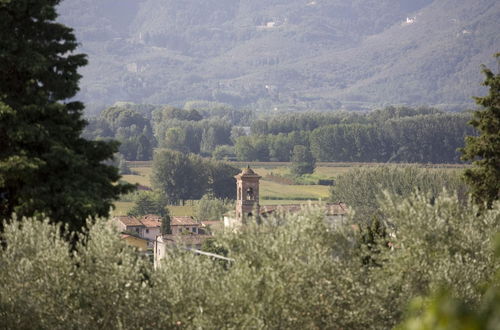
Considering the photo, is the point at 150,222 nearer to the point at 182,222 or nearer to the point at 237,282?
the point at 182,222

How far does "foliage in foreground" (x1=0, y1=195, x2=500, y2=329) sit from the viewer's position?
1639 cm

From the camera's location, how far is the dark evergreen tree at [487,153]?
94.6 ft

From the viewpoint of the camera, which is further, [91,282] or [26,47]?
[26,47]

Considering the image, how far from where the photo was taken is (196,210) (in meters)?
122

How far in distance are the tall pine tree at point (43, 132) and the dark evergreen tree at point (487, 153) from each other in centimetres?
1153

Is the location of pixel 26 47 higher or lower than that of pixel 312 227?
higher

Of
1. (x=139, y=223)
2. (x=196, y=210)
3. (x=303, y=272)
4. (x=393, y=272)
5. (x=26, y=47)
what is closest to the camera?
(x=303, y=272)

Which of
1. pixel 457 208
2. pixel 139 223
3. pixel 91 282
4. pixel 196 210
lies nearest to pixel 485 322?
pixel 91 282

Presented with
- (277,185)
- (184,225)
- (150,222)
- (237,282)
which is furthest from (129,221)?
(237,282)

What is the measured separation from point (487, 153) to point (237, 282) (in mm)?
15072

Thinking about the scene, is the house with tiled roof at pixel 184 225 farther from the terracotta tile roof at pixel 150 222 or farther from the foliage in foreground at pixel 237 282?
the foliage in foreground at pixel 237 282

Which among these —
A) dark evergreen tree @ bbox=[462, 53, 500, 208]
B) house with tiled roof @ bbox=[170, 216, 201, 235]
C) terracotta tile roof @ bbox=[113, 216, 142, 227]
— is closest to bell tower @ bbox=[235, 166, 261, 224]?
house with tiled roof @ bbox=[170, 216, 201, 235]

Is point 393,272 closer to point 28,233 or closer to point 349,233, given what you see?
point 349,233

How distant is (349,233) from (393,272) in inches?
46.5
